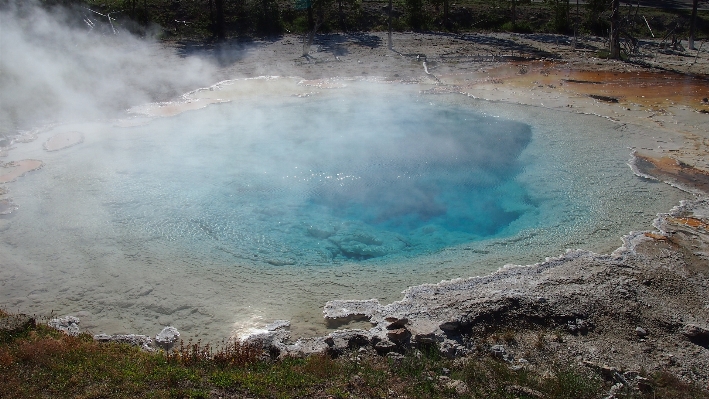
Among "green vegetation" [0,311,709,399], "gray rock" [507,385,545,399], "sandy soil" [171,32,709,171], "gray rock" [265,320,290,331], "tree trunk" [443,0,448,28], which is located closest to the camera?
"green vegetation" [0,311,709,399]

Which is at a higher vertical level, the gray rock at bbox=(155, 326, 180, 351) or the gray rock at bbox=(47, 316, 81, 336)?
the gray rock at bbox=(47, 316, 81, 336)

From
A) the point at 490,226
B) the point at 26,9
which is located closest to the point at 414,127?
the point at 490,226

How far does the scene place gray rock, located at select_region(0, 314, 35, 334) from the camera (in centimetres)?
548

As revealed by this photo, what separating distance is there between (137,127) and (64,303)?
19.9 feet

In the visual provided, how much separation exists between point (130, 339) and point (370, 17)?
62.7 feet

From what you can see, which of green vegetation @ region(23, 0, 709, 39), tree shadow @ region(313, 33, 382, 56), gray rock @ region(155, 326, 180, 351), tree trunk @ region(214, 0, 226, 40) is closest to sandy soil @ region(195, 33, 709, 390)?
gray rock @ region(155, 326, 180, 351)

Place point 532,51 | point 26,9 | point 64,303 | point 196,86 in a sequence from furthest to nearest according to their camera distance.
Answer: point 532,51 → point 26,9 → point 196,86 → point 64,303

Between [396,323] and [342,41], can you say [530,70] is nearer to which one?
[342,41]

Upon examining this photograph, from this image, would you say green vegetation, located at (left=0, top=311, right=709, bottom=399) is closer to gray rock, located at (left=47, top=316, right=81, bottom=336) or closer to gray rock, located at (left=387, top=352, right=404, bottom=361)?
gray rock, located at (left=387, top=352, right=404, bottom=361)

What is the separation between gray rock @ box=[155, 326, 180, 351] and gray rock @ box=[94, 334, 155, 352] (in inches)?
3.1

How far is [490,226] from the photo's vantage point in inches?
335

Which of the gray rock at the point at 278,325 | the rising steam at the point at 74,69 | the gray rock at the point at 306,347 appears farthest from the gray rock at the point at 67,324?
the rising steam at the point at 74,69

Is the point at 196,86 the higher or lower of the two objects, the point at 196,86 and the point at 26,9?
the lower

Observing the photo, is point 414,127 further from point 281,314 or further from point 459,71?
point 281,314
